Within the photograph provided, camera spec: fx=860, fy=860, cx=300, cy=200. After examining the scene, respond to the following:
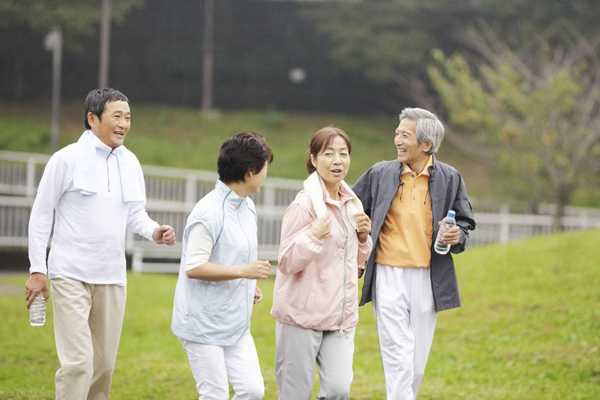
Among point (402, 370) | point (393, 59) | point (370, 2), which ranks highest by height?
point (370, 2)

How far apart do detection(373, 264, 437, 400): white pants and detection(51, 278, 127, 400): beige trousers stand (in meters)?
1.54

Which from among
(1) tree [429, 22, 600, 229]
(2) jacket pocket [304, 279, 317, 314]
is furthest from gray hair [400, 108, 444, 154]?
(1) tree [429, 22, 600, 229]

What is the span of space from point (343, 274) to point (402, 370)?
33.7 inches

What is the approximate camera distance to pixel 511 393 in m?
7.22

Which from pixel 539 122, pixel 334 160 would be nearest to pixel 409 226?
pixel 334 160

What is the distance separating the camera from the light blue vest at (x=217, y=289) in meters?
4.28

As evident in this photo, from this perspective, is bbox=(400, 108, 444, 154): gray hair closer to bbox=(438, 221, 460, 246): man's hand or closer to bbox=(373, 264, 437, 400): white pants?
bbox=(438, 221, 460, 246): man's hand

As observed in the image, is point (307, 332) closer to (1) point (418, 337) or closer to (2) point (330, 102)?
(1) point (418, 337)

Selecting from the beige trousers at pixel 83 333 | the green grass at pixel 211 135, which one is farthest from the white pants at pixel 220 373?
the green grass at pixel 211 135

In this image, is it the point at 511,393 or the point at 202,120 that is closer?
the point at 511,393

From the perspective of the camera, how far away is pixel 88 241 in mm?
4766

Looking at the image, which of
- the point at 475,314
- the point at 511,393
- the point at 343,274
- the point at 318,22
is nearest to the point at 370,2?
the point at 318,22

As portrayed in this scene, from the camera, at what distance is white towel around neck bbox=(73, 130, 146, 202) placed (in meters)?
4.75

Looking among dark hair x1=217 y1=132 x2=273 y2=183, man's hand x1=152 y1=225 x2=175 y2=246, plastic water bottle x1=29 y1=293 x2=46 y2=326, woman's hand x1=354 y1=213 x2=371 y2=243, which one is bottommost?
plastic water bottle x1=29 y1=293 x2=46 y2=326
